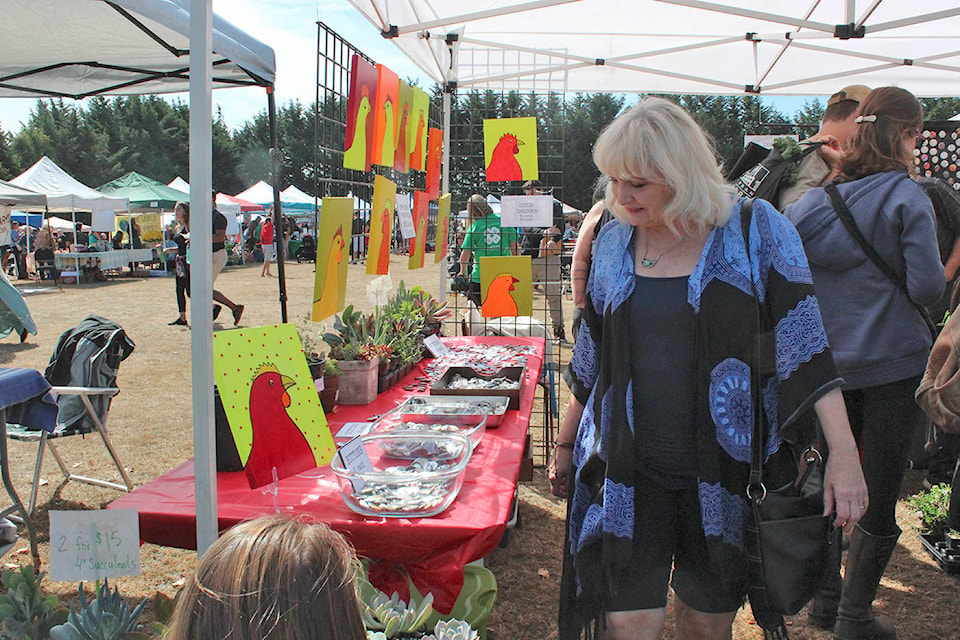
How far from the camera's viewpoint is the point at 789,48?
17.2 feet

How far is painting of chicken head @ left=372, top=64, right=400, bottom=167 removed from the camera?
97.1 inches

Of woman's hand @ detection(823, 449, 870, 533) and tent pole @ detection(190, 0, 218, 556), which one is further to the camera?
woman's hand @ detection(823, 449, 870, 533)

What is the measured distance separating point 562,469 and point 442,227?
232 cm

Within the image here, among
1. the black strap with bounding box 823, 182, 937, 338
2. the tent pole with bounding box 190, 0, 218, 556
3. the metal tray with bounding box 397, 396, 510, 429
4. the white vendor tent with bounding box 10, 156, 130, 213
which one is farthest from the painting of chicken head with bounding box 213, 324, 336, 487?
the white vendor tent with bounding box 10, 156, 130, 213

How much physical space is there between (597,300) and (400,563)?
2.46ft

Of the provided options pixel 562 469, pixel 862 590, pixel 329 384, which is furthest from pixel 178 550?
pixel 862 590

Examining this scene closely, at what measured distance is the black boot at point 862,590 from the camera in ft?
6.91

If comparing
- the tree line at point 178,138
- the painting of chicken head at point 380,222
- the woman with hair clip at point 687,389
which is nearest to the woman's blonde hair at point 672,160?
the woman with hair clip at point 687,389

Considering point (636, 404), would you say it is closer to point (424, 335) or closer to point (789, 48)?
point (424, 335)

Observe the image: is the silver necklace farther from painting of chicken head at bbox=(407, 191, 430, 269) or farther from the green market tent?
the green market tent

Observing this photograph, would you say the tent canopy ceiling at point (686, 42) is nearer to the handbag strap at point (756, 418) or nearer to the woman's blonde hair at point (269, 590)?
the handbag strap at point (756, 418)

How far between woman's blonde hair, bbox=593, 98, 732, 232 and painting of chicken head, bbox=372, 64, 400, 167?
124 cm

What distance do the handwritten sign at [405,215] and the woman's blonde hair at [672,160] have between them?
62.6 inches

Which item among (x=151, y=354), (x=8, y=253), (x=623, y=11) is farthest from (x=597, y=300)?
(x=8, y=253)
